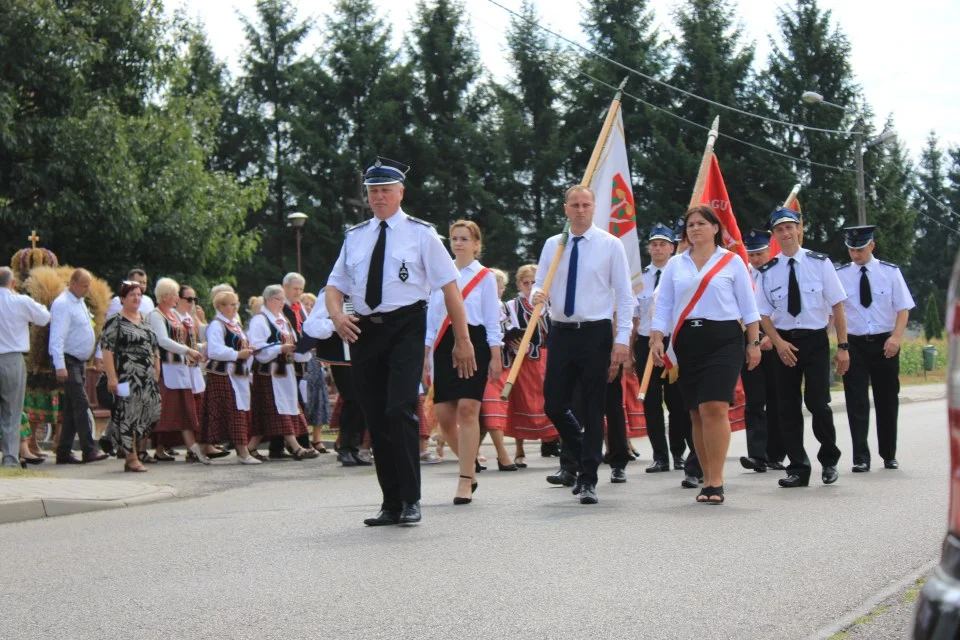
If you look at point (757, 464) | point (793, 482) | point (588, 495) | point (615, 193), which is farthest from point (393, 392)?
point (615, 193)

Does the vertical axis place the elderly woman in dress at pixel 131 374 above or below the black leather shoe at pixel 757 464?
above

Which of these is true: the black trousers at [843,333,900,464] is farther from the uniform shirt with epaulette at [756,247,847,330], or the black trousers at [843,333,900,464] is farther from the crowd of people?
the uniform shirt with epaulette at [756,247,847,330]

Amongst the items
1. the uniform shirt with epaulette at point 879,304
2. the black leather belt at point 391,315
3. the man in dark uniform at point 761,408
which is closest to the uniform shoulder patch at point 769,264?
the man in dark uniform at point 761,408

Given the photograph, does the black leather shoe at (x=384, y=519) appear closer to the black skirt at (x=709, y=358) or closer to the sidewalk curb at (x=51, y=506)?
the black skirt at (x=709, y=358)

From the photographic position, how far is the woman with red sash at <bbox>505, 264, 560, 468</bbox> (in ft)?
45.1

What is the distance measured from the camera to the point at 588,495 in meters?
9.14

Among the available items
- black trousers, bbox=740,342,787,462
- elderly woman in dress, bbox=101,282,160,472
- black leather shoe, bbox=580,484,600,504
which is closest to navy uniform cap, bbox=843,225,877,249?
black trousers, bbox=740,342,787,462

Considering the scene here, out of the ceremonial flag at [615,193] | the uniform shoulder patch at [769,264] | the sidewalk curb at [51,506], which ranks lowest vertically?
the sidewalk curb at [51,506]

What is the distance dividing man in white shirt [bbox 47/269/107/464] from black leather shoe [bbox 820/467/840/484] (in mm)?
7525

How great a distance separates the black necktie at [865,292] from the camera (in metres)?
11.8

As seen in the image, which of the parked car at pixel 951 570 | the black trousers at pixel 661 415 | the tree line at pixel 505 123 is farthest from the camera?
the tree line at pixel 505 123

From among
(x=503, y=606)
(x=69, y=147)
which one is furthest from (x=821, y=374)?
(x=69, y=147)

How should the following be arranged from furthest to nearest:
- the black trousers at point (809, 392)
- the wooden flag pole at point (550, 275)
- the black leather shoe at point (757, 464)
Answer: the black leather shoe at point (757, 464) → the black trousers at point (809, 392) → the wooden flag pole at point (550, 275)

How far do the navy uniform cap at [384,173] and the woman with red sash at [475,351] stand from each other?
1402mm
